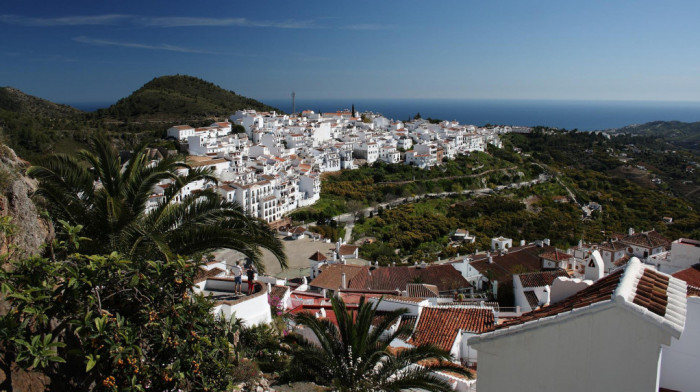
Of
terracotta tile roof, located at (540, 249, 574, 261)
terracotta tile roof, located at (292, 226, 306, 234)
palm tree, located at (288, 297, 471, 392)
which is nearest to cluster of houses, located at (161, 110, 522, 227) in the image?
terracotta tile roof, located at (292, 226, 306, 234)

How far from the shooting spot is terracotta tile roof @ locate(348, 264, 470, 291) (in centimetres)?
1980

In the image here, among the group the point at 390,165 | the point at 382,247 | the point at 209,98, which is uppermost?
the point at 209,98

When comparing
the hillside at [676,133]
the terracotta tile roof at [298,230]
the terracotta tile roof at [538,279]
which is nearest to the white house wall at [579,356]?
the terracotta tile roof at [538,279]

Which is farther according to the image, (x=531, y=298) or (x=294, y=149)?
(x=294, y=149)

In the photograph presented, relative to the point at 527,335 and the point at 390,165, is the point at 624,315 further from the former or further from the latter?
the point at 390,165

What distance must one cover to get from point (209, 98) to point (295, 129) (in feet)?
109

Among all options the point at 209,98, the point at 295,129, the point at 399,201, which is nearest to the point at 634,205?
the point at 399,201

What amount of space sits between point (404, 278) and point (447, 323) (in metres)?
10.6

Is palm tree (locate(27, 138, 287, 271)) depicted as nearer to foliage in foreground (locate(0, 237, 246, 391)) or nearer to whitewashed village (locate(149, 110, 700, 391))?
whitewashed village (locate(149, 110, 700, 391))

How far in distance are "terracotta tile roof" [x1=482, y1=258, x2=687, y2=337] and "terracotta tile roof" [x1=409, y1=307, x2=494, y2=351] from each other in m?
5.51

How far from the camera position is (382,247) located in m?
36.0

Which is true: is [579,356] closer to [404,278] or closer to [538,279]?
[538,279]

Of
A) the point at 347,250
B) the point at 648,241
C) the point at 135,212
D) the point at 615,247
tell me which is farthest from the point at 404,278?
the point at 135,212

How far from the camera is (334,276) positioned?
20609 mm
